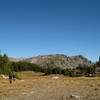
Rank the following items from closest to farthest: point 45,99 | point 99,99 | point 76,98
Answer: point 99,99 < point 76,98 < point 45,99

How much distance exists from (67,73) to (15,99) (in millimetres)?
130208

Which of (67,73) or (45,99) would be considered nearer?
(45,99)

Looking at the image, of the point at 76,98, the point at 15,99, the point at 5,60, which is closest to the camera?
the point at 76,98

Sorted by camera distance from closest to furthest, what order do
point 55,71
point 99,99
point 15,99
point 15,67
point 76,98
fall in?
point 99,99
point 76,98
point 15,99
point 55,71
point 15,67

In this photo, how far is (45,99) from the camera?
13.8 metres

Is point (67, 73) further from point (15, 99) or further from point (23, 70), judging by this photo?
point (15, 99)

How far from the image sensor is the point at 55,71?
15625 centimetres

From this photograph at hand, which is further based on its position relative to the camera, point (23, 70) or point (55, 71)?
point (23, 70)

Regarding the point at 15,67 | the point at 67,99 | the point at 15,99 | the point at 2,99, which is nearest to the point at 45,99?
the point at 67,99

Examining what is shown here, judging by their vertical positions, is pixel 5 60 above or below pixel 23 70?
above

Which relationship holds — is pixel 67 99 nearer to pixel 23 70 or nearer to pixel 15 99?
pixel 15 99

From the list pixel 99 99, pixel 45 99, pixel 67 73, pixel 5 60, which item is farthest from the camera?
pixel 67 73

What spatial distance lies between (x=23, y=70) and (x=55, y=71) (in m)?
61.8

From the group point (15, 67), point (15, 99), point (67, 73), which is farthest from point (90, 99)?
point (15, 67)
